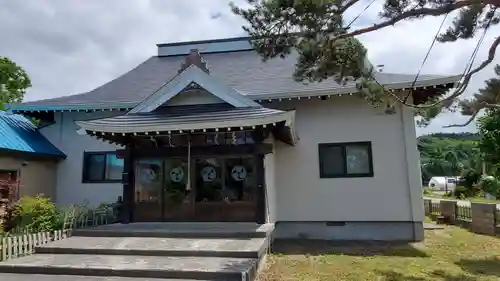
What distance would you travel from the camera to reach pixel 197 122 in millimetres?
9109

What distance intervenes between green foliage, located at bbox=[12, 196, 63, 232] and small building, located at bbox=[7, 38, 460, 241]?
1650 millimetres

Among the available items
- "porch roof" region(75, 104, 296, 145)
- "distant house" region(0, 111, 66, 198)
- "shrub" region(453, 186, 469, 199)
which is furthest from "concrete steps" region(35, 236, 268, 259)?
"shrub" region(453, 186, 469, 199)

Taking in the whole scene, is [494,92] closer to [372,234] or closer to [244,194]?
[372,234]

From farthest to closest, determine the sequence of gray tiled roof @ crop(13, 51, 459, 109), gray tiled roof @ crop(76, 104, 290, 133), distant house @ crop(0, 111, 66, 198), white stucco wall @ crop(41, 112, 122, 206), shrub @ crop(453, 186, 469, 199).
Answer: shrub @ crop(453, 186, 469, 199) < white stucco wall @ crop(41, 112, 122, 206) < distant house @ crop(0, 111, 66, 198) < gray tiled roof @ crop(13, 51, 459, 109) < gray tiled roof @ crop(76, 104, 290, 133)

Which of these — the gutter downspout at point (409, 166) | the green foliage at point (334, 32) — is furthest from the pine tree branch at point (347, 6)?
the gutter downspout at point (409, 166)

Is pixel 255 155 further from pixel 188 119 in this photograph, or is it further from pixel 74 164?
pixel 74 164

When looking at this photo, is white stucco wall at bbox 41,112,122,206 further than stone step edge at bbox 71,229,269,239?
Yes

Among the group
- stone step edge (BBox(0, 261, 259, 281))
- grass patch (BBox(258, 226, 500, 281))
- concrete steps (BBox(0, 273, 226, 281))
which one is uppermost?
stone step edge (BBox(0, 261, 259, 281))

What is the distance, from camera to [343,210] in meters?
10.8

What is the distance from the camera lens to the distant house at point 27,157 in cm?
1100

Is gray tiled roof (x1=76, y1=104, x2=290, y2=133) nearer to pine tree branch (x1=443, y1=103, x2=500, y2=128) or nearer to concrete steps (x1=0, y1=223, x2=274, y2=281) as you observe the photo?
concrete steps (x1=0, y1=223, x2=274, y2=281)

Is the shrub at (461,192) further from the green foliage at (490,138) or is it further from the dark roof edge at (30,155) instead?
the dark roof edge at (30,155)

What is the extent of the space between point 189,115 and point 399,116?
5.92 metres

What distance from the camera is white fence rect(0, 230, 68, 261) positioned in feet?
24.5
